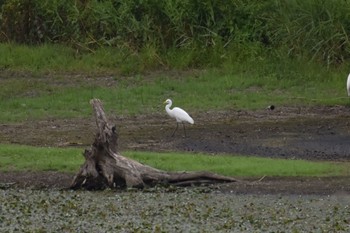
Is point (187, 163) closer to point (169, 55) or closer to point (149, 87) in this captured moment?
point (149, 87)

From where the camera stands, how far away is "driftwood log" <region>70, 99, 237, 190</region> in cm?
1473

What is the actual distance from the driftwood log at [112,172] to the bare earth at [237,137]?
1.67 ft

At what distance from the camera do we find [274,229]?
498 inches

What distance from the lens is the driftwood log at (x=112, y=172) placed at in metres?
14.7

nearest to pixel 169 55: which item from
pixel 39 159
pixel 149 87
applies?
pixel 149 87

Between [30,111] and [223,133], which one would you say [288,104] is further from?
[30,111]

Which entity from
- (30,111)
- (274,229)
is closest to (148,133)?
(30,111)

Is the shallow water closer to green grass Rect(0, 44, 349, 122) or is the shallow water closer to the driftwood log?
the driftwood log

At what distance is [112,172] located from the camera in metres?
14.8

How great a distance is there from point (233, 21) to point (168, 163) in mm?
9344

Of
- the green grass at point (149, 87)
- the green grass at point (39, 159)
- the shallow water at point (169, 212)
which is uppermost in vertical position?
the green grass at point (149, 87)

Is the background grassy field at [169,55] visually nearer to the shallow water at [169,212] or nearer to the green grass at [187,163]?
the green grass at [187,163]

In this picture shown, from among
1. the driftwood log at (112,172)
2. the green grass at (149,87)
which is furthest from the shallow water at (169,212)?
the green grass at (149,87)

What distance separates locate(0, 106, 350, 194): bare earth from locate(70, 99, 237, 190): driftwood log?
51 centimetres
